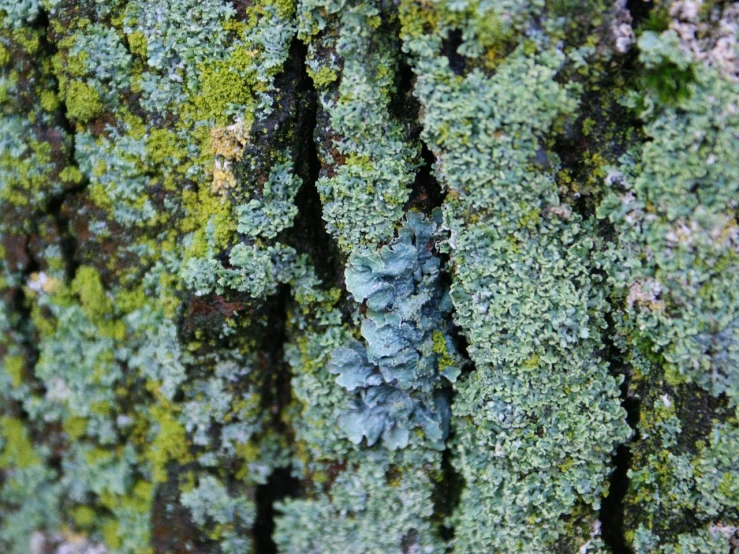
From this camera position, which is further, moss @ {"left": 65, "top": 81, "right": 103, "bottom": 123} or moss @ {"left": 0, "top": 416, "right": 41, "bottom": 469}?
moss @ {"left": 0, "top": 416, "right": 41, "bottom": 469}

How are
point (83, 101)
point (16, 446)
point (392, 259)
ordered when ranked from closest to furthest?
point (392, 259)
point (83, 101)
point (16, 446)

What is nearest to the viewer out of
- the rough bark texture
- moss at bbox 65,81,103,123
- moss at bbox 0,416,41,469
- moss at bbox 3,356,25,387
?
the rough bark texture

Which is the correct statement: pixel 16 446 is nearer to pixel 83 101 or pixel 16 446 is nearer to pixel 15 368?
pixel 15 368

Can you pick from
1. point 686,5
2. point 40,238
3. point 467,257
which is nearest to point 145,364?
point 40,238

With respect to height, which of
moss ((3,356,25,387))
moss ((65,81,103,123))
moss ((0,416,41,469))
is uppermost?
moss ((65,81,103,123))

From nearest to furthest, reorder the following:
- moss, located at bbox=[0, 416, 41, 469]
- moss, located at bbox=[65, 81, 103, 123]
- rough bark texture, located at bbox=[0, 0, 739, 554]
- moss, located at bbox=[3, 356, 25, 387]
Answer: rough bark texture, located at bbox=[0, 0, 739, 554] → moss, located at bbox=[65, 81, 103, 123] → moss, located at bbox=[3, 356, 25, 387] → moss, located at bbox=[0, 416, 41, 469]

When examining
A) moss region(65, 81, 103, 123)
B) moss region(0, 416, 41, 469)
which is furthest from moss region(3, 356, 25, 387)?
moss region(65, 81, 103, 123)

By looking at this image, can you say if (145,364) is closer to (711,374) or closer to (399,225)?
(399,225)

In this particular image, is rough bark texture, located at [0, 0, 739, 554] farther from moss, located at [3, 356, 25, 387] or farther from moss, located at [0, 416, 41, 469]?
moss, located at [0, 416, 41, 469]

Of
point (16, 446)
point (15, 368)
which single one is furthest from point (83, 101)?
point (16, 446)

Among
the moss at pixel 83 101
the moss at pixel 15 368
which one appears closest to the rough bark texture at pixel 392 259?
the moss at pixel 83 101
